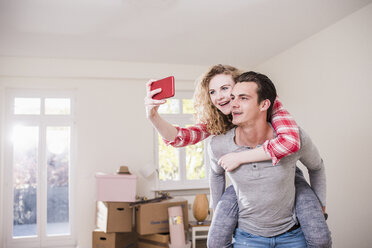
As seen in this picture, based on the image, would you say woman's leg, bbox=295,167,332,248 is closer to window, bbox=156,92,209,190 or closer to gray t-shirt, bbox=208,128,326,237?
gray t-shirt, bbox=208,128,326,237

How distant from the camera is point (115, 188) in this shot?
4332 millimetres

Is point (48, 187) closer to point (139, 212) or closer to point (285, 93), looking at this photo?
point (139, 212)

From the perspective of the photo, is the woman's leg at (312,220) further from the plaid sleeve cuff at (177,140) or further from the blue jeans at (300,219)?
the plaid sleeve cuff at (177,140)

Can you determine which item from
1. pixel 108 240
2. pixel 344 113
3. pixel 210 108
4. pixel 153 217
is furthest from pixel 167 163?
pixel 210 108

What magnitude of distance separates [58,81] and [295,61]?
3.56 m

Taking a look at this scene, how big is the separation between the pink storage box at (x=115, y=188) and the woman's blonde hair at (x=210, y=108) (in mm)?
2723

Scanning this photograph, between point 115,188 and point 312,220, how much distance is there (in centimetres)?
319

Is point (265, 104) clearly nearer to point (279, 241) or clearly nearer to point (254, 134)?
→ point (254, 134)

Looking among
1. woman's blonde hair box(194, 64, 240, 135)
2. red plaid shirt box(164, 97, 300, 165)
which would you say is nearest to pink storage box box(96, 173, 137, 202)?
woman's blonde hair box(194, 64, 240, 135)

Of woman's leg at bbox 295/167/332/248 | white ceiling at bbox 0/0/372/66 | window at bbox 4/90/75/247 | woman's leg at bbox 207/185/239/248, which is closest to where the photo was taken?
woman's leg at bbox 295/167/332/248

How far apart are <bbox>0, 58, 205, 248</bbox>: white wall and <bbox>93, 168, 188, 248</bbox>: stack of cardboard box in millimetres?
779

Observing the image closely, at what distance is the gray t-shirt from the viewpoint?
1529 millimetres

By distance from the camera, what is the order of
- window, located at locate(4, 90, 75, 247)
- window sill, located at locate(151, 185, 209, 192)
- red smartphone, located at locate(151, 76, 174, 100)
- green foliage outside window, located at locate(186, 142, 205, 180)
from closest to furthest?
1. red smartphone, located at locate(151, 76, 174, 100)
2. window, located at locate(4, 90, 75, 247)
3. window sill, located at locate(151, 185, 209, 192)
4. green foliage outside window, located at locate(186, 142, 205, 180)

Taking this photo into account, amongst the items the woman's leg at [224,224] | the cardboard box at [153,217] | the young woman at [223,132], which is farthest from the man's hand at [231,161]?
the cardboard box at [153,217]
